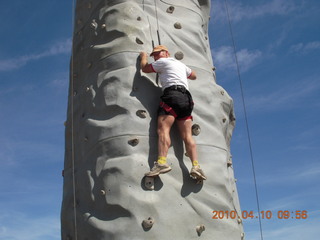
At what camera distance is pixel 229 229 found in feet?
13.0

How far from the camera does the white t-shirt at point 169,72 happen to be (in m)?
4.21

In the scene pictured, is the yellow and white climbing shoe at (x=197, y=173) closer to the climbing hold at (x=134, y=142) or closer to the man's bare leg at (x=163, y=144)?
the man's bare leg at (x=163, y=144)

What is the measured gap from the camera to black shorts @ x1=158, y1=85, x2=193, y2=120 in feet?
13.4

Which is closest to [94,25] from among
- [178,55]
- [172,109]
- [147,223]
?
[178,55]

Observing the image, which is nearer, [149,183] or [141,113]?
[149,183]

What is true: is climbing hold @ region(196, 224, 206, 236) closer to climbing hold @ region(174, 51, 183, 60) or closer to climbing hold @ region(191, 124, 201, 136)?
climbing hold @ region(191, 124, 201, 136)

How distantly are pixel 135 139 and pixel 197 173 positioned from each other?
0.72m

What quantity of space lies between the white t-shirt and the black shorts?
0.08m

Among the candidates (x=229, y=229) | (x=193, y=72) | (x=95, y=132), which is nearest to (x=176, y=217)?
(x=229, y=229)

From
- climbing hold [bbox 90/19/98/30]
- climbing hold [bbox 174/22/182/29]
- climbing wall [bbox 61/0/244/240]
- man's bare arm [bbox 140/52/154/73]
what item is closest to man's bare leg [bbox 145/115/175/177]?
climbing wall [bbox 61/0/244/240]

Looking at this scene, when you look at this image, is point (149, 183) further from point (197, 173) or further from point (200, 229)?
point (200, 229)

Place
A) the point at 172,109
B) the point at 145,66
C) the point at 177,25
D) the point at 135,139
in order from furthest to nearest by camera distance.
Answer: the point at 177,25, the point at 145,66, the point at 172,109, the point at 135,139

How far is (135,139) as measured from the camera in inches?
158

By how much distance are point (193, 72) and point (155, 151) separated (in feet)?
3.85
